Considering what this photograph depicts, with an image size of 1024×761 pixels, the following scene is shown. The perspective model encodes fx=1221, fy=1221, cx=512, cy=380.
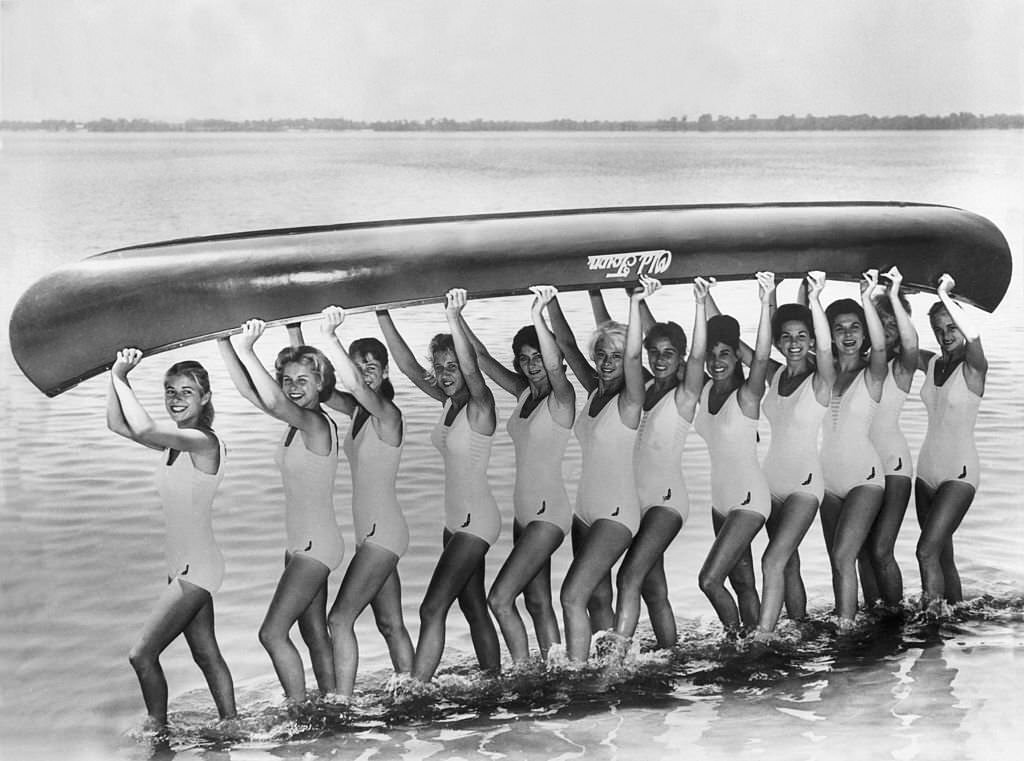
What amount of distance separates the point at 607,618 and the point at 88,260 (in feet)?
6.01

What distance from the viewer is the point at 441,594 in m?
3.56

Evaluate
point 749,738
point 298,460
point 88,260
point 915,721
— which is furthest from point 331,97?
point 915,721

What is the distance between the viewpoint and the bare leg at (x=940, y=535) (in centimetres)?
403

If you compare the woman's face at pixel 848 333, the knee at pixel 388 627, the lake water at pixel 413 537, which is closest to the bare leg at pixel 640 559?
the lake water at pixel 413 537

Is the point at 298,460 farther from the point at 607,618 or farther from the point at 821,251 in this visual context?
the point at 821,251

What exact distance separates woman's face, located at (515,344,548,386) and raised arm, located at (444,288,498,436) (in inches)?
5.5

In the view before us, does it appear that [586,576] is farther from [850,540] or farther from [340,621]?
[850,540]

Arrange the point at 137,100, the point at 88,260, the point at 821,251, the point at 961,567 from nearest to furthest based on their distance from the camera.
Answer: the point at 88,260
the point at 137,100
the point at 821,251
the point at 961,567

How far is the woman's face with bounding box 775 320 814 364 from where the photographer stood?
3830 millimetres

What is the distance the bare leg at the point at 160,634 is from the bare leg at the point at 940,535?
232cm

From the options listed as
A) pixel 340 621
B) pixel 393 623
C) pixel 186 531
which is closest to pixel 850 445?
pixel 393 623

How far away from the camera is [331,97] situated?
3709 millimetres

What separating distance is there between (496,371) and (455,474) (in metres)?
0.33

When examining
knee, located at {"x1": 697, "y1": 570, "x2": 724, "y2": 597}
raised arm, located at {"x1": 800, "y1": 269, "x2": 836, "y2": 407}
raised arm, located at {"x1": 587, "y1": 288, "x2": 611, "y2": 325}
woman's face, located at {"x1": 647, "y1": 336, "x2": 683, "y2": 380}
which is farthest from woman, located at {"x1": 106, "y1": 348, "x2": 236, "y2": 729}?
raised arm, located at {"x1": 800, "y1": 269, "x2": 836, "y2": 407}
